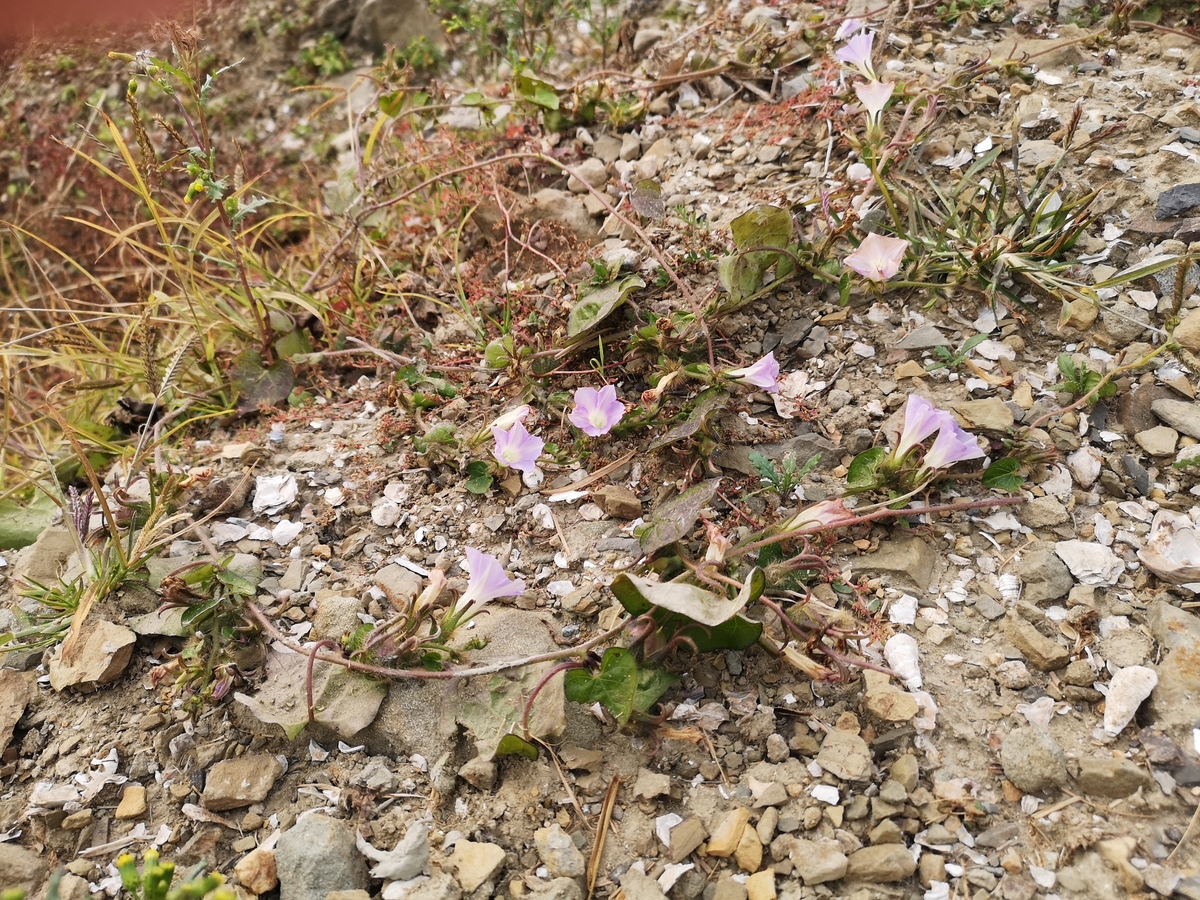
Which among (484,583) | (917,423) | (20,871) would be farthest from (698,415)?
(20,871)

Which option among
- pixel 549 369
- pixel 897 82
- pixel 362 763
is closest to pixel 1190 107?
pixel 897 82

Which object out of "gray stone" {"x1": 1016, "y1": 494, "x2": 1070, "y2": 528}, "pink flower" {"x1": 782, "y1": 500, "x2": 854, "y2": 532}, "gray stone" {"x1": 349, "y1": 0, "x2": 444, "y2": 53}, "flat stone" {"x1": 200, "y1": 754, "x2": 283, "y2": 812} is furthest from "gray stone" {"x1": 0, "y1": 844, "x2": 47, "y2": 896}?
"gray stone" {"x1": 349, "y1": 0, "x2": 444, "y2": 53}

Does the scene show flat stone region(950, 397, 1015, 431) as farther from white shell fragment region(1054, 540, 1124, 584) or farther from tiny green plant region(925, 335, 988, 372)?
white shell fragment region(1054, 540, 1124, 584)

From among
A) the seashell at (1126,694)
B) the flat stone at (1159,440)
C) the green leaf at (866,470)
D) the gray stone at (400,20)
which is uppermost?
the gray stone at (400,20)

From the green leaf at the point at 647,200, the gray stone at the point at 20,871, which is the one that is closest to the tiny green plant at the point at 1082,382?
the green leaf at the point at 647,200

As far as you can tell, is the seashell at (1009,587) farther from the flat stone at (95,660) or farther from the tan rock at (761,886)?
the flat stone at (95,660)

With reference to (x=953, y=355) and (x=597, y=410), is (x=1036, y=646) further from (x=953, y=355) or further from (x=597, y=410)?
(x=597, y=410)
